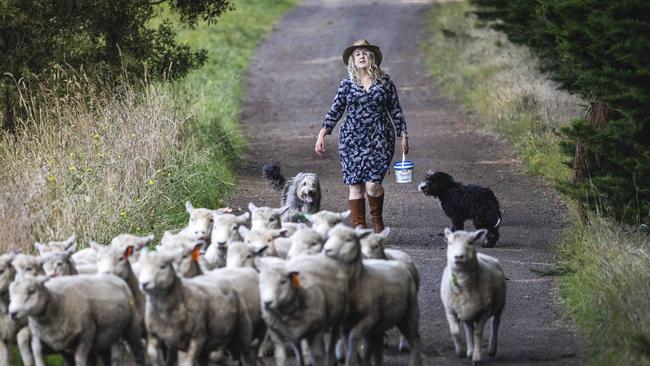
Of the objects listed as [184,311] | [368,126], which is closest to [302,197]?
[368,126]

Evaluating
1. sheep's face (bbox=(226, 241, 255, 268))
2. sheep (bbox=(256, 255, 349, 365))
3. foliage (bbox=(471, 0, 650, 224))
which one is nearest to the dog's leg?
foliage (bbox=(471, 0, 650, 224))

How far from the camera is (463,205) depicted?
1525 cm

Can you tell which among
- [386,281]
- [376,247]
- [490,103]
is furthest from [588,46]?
[490,103]

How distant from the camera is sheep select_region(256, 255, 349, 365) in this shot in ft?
29.7

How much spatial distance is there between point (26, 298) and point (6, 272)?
801mm

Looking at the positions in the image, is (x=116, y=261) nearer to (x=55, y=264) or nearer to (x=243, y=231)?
(x=55, y=264)

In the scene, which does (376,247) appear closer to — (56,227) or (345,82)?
(56,227)

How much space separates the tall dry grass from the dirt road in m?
1.83

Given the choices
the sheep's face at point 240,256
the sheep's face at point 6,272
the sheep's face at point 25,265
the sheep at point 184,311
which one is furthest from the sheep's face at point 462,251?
the sheep's face at point 6,272

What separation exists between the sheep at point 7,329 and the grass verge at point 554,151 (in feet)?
13.4

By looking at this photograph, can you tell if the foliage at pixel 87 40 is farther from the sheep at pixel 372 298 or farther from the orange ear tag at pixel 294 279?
the orange ear tag at pixel 294 279

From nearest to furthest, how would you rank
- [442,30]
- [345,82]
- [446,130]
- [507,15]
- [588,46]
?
1. [588,46]
2. [345,82]
3. [446,130]
4. [507,15]
5. [442,30]

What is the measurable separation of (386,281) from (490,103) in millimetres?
15935

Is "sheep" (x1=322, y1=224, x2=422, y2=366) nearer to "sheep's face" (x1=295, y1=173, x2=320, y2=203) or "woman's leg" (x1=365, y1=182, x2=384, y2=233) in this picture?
Result: "sheep's face" (x1=295, y1=173, x2=320, y2=203)
